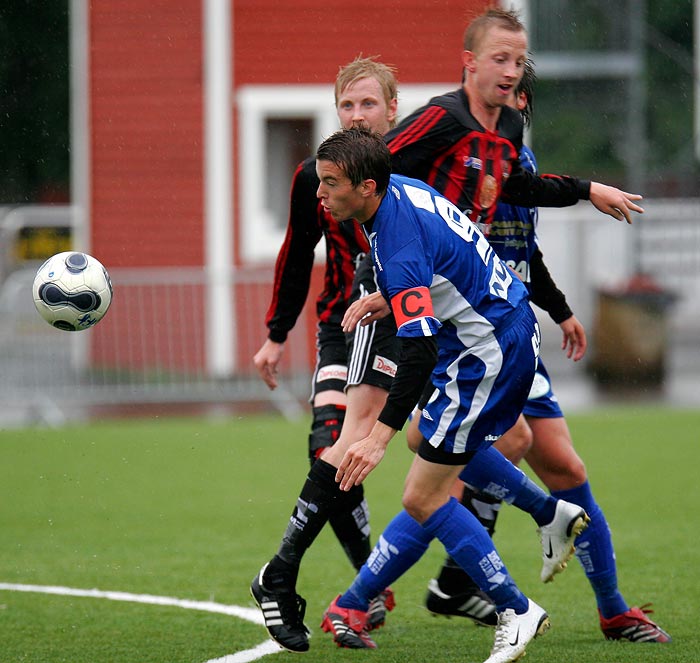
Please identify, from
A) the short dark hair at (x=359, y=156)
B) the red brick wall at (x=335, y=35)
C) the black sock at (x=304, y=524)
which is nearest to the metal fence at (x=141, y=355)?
the red brick wall at (x=335, y=35)

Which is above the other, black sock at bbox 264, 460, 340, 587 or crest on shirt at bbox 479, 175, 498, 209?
crest on shirt at bbox 479, 175, 498, 209

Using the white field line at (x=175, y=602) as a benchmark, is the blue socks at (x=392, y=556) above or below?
above

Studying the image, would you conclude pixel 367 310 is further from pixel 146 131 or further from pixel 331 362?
pixel 146 131

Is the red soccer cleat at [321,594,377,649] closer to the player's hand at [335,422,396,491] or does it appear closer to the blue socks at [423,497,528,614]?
the blue socks at [423,497,528,614]

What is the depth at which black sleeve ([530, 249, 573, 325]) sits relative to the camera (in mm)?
5410

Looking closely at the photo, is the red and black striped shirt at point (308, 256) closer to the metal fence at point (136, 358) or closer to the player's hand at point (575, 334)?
the player's hand at point (575, 334)

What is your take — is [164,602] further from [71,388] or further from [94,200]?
[94,200]

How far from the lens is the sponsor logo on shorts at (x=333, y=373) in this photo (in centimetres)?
534

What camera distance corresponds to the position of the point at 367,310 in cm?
446

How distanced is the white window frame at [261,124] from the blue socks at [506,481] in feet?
36.1

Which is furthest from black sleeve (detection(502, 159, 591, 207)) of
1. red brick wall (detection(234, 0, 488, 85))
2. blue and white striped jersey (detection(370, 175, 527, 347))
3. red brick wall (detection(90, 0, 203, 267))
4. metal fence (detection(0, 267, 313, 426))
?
red brick wall (detection(90, 0, 203, 267))

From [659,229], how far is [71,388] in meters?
9.98

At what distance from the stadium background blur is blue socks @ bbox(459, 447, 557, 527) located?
26.5 ft

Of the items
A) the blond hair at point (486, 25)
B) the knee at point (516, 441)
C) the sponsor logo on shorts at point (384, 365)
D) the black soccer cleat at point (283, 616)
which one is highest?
the blond hair at point (486, 25)
